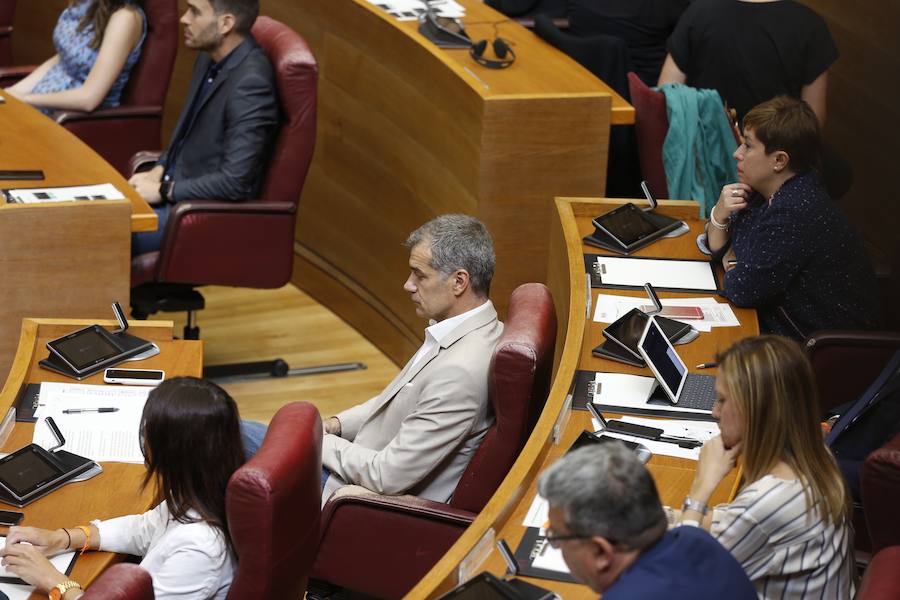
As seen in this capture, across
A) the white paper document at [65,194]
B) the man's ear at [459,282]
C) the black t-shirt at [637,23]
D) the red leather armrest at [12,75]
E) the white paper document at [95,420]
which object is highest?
the man's ear at [459,282]

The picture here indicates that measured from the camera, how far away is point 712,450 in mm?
2586

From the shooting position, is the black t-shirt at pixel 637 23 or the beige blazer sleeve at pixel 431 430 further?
the black t-shirt at pixel 637 23

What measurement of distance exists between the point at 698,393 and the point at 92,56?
10.6ft

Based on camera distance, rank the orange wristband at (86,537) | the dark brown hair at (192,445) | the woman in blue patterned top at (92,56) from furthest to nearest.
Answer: the woman in blue patterned top at (92,56)
the orange wristband at (86,537)
the dark brown hair at (192,445)

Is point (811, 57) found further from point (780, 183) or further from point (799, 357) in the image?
point (799, 357)

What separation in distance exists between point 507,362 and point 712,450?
0.52 meters

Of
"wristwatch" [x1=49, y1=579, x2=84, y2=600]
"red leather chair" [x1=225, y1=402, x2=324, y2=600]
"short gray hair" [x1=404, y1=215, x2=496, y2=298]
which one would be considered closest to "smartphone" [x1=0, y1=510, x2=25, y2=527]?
"wristwatch" [x1=49, y1=579, x2=84, y2=600]

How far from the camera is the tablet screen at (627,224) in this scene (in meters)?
3.97

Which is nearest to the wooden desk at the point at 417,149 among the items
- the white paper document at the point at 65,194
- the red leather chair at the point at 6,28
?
the white paper document at the point at 65,194

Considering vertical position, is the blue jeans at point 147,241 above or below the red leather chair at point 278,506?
below

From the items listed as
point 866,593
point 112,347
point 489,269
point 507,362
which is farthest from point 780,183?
point 112,347

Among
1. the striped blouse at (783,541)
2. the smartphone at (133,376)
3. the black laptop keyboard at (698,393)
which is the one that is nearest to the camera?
the striped blouse at (783,541)

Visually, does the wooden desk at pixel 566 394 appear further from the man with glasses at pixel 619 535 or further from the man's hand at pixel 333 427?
the man's hand at pixel 333 427

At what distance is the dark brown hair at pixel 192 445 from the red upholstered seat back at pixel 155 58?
3009 mm
